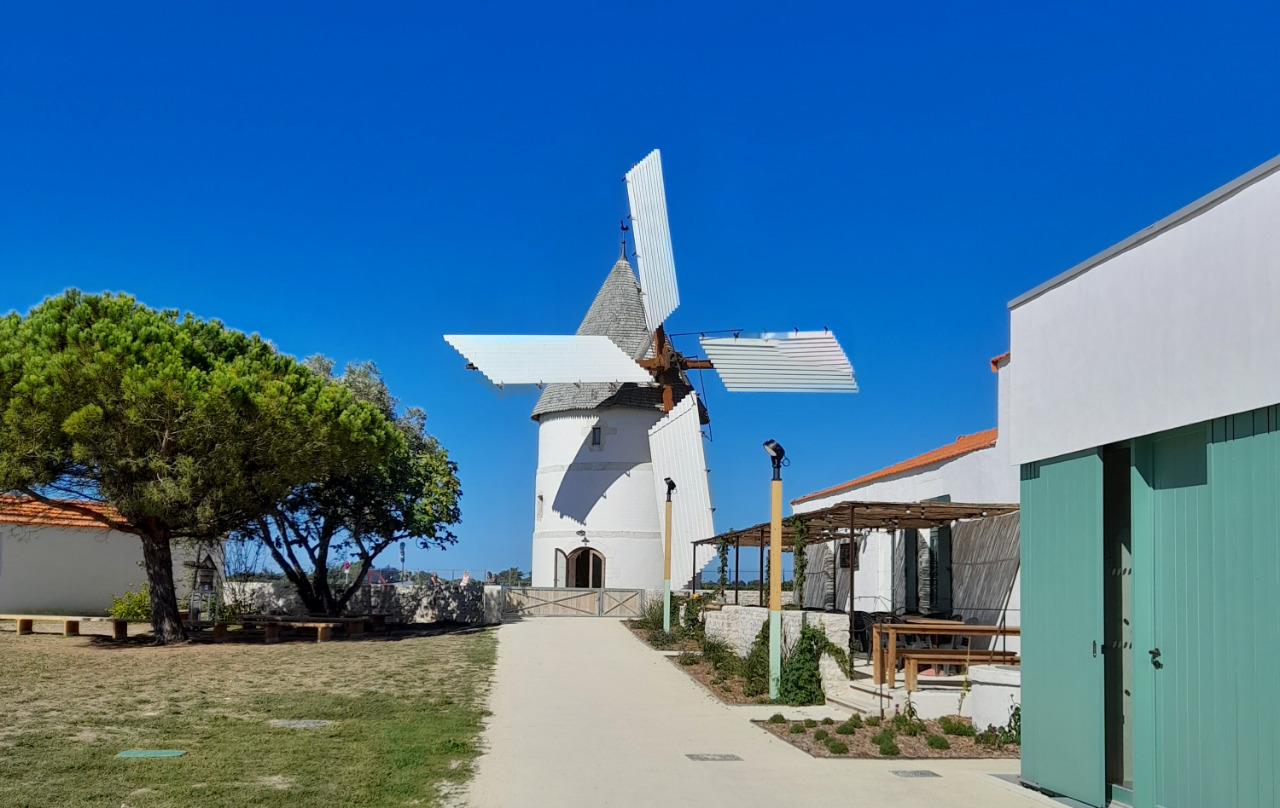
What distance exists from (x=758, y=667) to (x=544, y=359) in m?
16.4

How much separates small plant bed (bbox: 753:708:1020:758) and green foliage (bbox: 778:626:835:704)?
5.81 feet

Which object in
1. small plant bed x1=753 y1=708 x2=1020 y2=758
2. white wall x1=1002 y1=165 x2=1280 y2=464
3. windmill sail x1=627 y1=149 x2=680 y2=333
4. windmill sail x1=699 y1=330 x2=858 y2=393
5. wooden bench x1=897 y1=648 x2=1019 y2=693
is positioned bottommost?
small plant bed x1=753 y1=708 x2=1020 y2=758

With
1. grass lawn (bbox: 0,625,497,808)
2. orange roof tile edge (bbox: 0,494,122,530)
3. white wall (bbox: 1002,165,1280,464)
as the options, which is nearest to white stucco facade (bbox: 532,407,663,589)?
orange roof tile edge (bbox: 0,494,122,530)

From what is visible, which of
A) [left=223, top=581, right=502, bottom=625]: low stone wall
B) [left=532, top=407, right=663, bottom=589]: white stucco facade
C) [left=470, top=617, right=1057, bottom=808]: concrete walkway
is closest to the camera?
[left=470, top=617, right=1057, bottom=808]: concrete walkway

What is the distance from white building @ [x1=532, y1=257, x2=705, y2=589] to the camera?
3594 centimetres

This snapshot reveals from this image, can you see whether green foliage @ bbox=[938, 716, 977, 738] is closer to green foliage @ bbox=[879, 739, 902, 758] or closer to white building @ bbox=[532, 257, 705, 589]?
green foliage @ bbox=[879, 739, 902, 758]

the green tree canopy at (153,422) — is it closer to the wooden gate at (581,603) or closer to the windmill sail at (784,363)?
the windmill sail at (784,363)

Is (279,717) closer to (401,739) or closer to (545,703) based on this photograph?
(401,739)

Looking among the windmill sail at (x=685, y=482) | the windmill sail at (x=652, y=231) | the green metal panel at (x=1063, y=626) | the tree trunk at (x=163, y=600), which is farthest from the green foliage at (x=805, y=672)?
the windmill sail at (x=652, y=231)

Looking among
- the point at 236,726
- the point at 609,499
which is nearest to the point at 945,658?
the point at 236,726

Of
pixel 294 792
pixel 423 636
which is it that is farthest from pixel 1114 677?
pixel 423 636

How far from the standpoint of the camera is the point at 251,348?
2558 centimetres

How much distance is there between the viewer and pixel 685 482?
101 feet

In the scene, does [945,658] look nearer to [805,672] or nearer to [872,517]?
[805,672]
